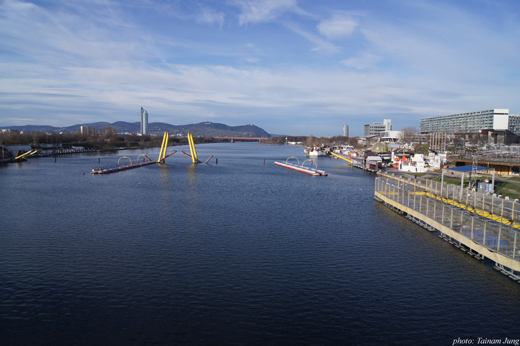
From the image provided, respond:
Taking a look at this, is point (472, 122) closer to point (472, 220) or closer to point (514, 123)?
point (514, 123)

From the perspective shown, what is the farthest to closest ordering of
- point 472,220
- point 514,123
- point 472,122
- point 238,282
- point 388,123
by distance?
point 388,123 → point 472,122 → point 514,123 → point 472,220 → point 238,282

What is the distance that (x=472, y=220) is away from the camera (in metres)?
11.9

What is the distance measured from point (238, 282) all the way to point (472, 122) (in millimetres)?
111571

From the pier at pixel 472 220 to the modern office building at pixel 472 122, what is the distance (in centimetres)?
7556

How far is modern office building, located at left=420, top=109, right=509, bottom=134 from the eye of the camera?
305 feet

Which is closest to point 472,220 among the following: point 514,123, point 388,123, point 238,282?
point 238,282

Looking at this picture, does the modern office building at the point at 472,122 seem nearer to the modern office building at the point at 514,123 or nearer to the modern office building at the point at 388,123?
the modern office building at the point at 514,123

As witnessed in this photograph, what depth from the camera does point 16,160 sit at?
172 feet

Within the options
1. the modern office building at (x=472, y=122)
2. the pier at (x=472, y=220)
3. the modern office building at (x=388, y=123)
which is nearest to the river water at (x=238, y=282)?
the pier at (x=472, y=220)

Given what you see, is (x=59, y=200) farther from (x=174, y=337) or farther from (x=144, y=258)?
(x=174, y=337)

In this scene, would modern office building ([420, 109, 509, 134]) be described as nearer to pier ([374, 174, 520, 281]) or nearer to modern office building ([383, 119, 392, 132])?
modern office building ([383, 119, 392, 132])

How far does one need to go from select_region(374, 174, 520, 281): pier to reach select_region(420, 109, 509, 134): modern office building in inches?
2975

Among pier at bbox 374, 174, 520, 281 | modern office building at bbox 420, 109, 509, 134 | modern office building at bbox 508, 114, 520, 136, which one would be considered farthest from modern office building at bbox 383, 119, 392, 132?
pier at bbox 374, 174, 520, 281

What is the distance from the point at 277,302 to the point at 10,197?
20.5m
